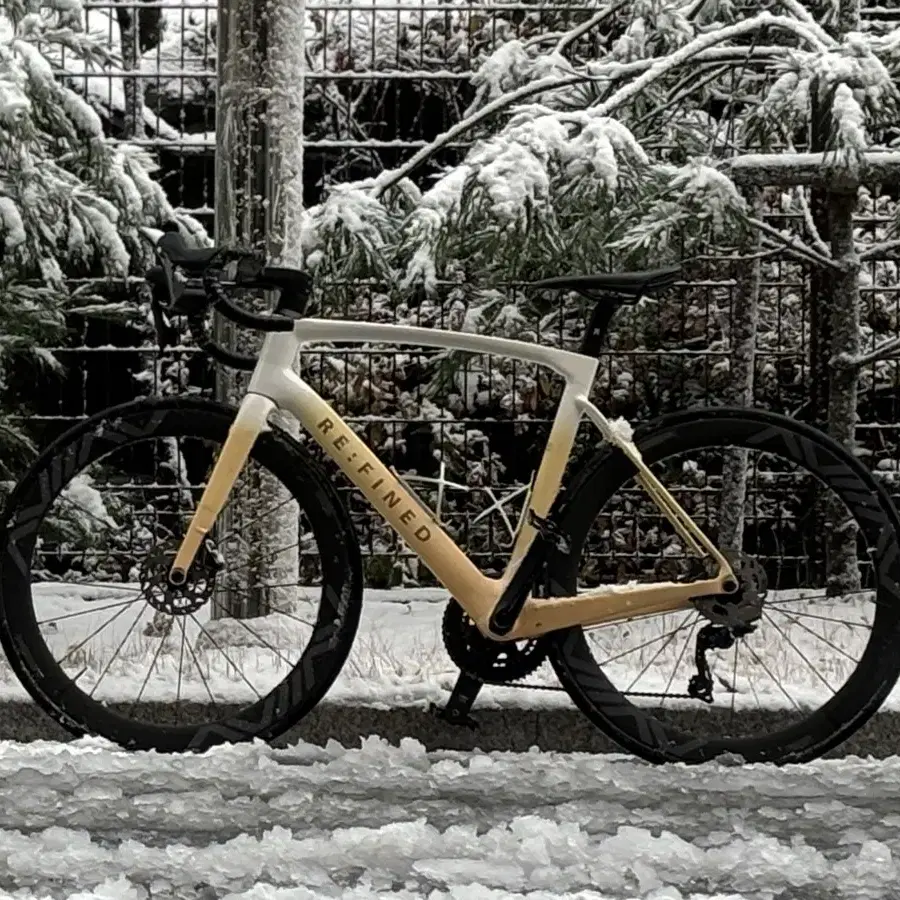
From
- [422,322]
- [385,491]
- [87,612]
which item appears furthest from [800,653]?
[422,322]

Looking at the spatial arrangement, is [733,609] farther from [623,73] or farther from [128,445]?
[623,73]

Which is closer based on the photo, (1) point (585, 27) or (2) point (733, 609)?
(2) point (733, 609)

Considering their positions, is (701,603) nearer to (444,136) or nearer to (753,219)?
(753,219)

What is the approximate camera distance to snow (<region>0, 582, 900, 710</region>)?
11.8ft

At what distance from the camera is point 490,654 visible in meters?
3.33

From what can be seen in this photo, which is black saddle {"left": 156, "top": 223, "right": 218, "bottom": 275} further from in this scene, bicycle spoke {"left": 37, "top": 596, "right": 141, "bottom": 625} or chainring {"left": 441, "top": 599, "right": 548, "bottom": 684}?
chainring {"left": 441, "top": 599, "right": 548, "bottom": 684}

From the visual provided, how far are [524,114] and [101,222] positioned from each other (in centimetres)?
150

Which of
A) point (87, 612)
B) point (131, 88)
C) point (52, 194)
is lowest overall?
point (87, 612)

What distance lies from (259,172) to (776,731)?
2217 millimetres

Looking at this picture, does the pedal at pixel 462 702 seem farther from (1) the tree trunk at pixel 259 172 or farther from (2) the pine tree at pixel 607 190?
(2) the pine tree at pixel 607 190

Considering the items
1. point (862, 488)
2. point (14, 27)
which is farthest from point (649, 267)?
point (14, 27)

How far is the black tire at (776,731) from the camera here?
11.0ft

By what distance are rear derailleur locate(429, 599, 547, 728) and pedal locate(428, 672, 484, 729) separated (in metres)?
0.02

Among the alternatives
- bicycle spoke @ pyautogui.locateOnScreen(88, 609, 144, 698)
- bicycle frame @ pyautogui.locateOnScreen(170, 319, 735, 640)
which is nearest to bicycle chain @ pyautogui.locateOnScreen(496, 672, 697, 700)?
bicycle frame @ pyautogui.locateOnScreen(170, 319, 735, 640)
